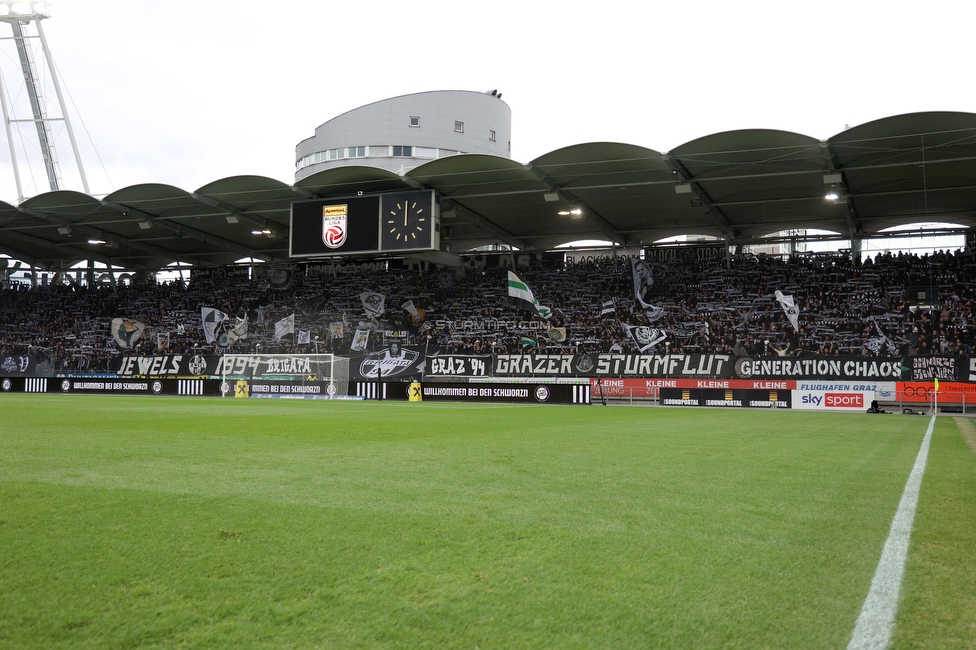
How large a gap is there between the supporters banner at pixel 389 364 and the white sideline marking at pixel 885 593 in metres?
34.0

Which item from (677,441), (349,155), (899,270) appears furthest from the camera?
(349,155)

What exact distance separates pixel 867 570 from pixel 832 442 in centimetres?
970

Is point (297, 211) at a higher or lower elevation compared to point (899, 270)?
higher

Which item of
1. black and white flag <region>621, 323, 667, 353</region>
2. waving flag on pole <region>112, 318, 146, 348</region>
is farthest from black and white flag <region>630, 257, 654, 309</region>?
waving flag on pole <region>112, 318, 146, 348</region>

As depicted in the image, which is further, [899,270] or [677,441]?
[899,270]

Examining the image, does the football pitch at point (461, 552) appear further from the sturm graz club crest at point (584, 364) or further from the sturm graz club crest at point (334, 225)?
the sturm graz club crest at point (334, 225)

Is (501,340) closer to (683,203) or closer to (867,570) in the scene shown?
(683,203)

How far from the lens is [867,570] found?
398 centimetres

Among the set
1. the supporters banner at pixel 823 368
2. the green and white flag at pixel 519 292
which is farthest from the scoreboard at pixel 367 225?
the supporters banner at pixel 823 368

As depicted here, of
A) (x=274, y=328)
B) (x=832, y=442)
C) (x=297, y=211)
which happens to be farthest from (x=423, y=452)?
(x=274, y=328)

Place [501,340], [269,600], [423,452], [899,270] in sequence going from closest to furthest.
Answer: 1. [269,600]
2. [423,452]
3. [899,270]
4. [501,340]

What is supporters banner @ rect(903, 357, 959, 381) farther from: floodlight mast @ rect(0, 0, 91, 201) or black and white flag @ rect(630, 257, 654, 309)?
floodlight mast @ rect(0, 0, 91, 201)

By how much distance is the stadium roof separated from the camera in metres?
30.1

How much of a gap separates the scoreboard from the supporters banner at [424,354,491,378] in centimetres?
646
